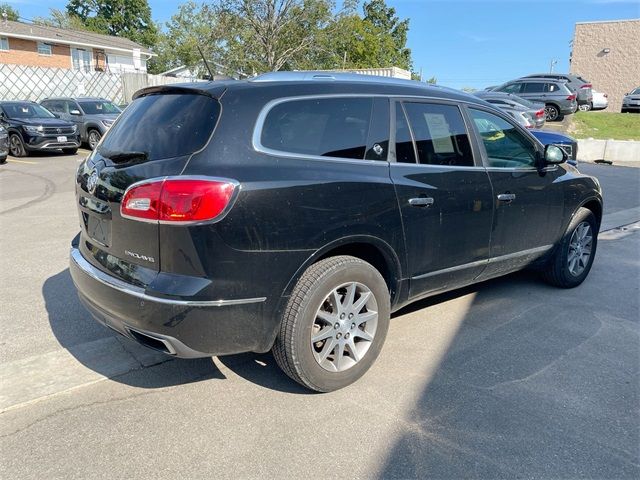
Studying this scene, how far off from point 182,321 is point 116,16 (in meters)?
79.1

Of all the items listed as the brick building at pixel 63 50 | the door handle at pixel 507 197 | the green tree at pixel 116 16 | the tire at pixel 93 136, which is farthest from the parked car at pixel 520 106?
the green tree at pixel 116 16

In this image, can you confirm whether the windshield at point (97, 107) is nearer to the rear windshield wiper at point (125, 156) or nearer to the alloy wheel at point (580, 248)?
the rear windshield wiper at point (125, 156)

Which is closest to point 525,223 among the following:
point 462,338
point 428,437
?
point 462,338

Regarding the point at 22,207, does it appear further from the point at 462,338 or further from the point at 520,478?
the point at 520,478

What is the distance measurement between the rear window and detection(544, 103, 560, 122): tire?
2082 centimetres

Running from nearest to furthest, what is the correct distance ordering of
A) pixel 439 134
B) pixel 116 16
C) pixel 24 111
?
pixel 439 134, pixel 24 111, pixel 116 16

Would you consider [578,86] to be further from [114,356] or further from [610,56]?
[114,356]

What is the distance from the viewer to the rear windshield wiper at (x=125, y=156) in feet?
9.37

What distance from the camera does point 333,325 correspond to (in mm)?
3150

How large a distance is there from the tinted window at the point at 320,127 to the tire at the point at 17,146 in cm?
1445

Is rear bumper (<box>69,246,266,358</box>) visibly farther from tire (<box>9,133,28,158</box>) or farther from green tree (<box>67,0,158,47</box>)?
green tree (<box>67,0,158,47</box>)

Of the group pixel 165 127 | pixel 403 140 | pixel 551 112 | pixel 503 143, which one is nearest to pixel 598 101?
pixel 551 112

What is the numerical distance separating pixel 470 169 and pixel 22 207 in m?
7.23

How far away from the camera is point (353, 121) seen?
330 centimetres
